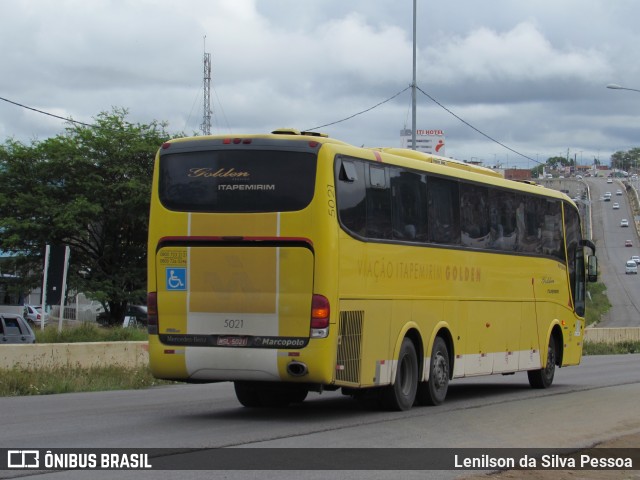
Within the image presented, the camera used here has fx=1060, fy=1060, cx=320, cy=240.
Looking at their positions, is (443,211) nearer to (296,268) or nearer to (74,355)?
(296,268)

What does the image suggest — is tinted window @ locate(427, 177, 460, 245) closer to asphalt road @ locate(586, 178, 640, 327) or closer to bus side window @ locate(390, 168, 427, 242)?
bus side window @ locate(390, 168, 427, 242)

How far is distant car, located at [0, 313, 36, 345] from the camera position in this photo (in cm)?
2598

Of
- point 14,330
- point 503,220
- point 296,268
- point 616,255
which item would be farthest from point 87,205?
point 616,255

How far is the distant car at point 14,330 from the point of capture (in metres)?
26.0

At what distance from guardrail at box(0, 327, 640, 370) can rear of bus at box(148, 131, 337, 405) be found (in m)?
7.34

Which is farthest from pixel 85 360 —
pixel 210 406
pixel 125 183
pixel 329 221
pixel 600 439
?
pixel 125 183

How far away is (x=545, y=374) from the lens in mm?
21422

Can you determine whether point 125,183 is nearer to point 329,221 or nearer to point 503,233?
point 503,233

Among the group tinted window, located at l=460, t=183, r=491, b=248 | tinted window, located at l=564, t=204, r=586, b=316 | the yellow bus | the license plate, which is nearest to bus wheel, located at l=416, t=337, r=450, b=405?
the yellow bus

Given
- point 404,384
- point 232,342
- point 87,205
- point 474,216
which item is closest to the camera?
point 232,342

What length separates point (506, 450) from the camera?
11.6 metres

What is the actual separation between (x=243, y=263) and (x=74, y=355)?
9.48 m

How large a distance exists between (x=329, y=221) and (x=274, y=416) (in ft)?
9.63

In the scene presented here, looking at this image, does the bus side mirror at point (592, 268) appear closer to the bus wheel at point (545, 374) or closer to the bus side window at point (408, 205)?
the bus wheel at point (545, 374)
